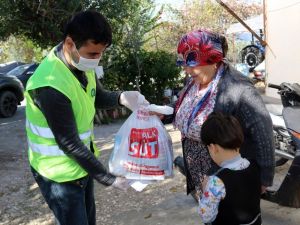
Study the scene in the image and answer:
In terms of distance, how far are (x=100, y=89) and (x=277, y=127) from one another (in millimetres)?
2304

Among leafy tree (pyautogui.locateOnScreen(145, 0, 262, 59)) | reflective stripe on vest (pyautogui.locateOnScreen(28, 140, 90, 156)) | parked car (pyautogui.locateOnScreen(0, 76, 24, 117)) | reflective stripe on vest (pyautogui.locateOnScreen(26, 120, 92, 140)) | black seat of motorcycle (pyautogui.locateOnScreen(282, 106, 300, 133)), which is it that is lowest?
parked car (pyautogui.locateOnScreen(0, 76, 24, 117))

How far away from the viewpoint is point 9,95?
1134 centimetres

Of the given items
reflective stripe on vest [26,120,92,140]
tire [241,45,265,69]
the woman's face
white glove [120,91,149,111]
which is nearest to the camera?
reflective stripe on vest [26,120,92,140]

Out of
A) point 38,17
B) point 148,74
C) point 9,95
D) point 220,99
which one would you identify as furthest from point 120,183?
point 9,95

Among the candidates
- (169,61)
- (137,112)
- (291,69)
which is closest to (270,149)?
(137,112)

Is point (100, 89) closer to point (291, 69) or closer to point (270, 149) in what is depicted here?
point (270, 149)

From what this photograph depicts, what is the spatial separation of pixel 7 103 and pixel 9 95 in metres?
0.25

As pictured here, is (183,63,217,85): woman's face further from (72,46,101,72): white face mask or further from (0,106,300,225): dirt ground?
(0,106,300,225): dirt ground

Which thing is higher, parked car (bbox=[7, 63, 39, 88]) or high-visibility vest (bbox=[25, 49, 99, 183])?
high-visibility vest (bbox=[25, 49, 99, 183])

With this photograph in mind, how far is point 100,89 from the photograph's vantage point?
2.72 metres

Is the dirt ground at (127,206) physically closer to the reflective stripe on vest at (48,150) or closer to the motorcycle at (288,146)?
the motorcycle at (288,146)

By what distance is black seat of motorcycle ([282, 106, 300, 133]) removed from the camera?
152 inches

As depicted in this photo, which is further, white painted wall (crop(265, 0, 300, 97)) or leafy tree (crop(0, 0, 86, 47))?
leafy tree (crop(0, 0, 86, 47))

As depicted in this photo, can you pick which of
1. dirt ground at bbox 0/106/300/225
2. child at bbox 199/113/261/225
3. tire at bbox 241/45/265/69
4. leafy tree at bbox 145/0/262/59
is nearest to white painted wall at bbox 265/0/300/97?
dirt ground at bbox 0/106/300/225
